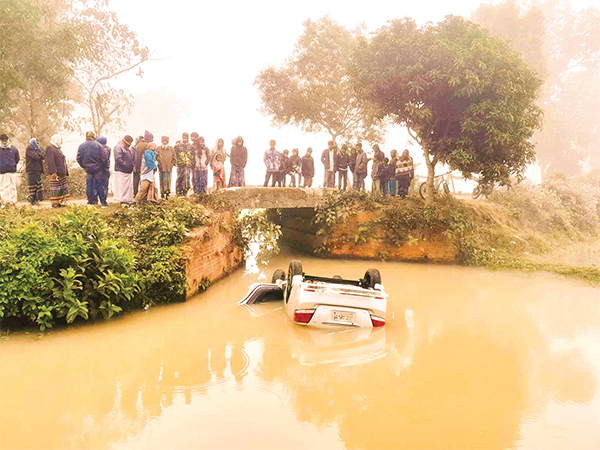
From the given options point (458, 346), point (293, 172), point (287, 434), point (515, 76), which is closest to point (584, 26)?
point (515, 76)

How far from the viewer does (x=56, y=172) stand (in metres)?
11.2

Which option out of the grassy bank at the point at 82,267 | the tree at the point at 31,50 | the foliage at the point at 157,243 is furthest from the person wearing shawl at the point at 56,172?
the tree at the point at 31,50

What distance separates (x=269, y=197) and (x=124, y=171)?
14.7ft

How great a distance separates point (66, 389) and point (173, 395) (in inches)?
53.7

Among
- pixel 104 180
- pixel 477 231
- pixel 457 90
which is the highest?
pixel 457 90

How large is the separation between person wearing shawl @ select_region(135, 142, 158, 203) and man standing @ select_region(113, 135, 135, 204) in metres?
0.78

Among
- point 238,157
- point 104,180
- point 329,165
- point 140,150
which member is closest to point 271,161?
point 238,157

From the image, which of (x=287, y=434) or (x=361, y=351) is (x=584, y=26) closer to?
(x=361, y=351)

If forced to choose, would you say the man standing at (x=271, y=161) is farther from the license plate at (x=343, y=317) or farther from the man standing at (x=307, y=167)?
the license plate at (x=343, y=317)

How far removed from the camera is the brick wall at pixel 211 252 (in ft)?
31.3

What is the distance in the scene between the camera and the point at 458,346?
723cm

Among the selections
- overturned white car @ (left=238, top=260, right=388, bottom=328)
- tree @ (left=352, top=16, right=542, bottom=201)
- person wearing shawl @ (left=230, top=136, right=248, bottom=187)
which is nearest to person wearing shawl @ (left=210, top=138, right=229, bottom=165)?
person wearing shawl @ (left=230, top=136, right=248, bottom=187)

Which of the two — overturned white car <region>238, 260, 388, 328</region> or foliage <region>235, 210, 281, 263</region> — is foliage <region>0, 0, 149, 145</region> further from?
overturned white car <region>238, 260, 388, 328</region>

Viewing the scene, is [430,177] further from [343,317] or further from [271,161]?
[343,317]
